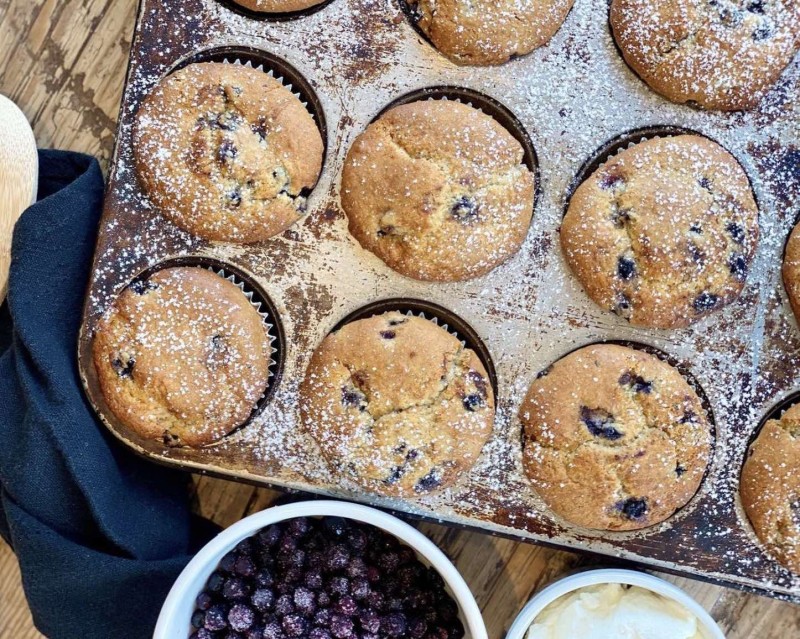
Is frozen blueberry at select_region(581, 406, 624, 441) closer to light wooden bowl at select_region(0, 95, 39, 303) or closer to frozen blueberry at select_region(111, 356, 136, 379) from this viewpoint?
frozen blueberry at select_region(111, 356, 136, 379)

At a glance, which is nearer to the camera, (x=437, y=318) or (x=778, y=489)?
(x=778, y=489)

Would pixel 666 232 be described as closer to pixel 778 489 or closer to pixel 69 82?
pixel 778 489

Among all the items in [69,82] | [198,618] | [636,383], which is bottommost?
[198,618]

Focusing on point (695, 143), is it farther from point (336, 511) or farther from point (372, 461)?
point (336, 511)

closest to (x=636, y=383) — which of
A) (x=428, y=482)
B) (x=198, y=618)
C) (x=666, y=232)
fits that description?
(x=666, y=232)

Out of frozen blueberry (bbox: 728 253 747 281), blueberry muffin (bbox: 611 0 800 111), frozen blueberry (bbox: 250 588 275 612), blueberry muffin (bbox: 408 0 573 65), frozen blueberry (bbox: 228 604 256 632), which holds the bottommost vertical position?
frozen blueberry (bbox: 228 604 256 632)

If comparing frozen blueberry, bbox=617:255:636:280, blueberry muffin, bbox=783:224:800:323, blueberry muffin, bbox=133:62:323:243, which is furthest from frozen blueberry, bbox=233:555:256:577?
blueberry muffin, bbox=783:224:800:323
